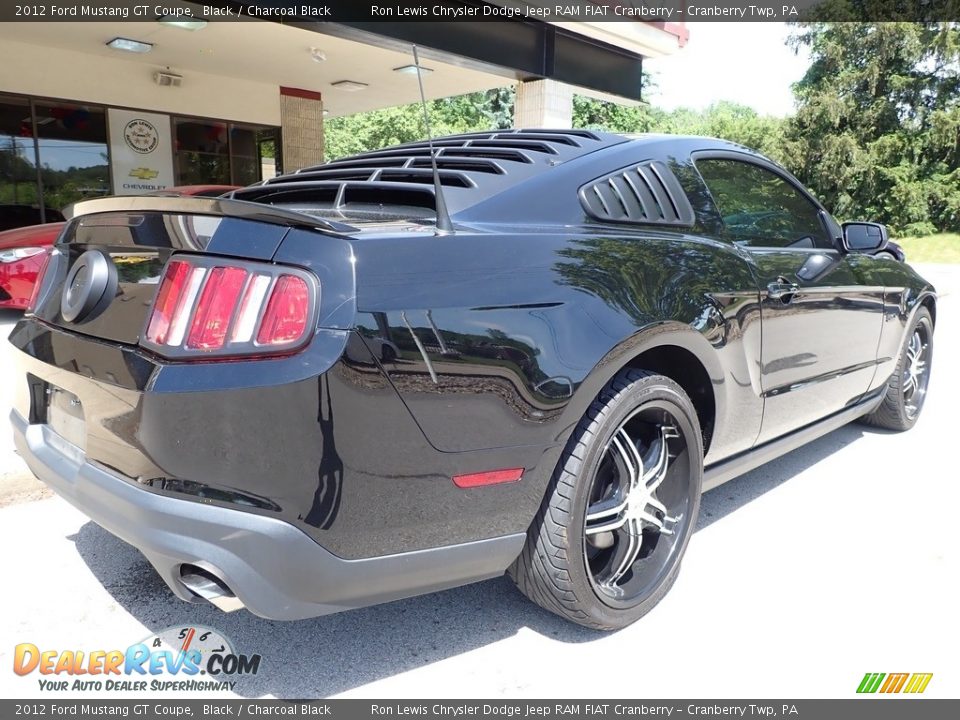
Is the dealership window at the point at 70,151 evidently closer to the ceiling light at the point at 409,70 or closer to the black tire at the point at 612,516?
the ceiling light at the point at 409,70

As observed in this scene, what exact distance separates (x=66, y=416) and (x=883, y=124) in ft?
124

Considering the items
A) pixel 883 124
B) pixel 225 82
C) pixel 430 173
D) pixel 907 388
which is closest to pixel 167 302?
pixel 430 173

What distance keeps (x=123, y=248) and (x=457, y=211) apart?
0.93 metres

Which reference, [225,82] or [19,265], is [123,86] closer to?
[225,82]

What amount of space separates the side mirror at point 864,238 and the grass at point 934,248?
22924 millimetres

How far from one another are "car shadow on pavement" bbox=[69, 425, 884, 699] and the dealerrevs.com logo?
0.18 feet

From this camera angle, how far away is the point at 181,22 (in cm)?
870

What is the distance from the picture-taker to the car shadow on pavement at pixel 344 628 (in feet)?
7.11

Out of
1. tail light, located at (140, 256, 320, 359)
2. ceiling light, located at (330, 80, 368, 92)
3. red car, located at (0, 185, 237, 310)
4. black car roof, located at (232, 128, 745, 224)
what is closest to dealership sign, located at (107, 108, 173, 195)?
ceiling light, located at (330, 80, 368, 92)

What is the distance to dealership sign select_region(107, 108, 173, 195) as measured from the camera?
12156 millimetres

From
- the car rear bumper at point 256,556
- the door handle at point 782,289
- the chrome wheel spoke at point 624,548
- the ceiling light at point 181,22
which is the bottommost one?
the chrome wheel spoke at point 624,548

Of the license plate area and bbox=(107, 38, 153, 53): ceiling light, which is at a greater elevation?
bbox=(107, 38, 153, 53): ceiling light

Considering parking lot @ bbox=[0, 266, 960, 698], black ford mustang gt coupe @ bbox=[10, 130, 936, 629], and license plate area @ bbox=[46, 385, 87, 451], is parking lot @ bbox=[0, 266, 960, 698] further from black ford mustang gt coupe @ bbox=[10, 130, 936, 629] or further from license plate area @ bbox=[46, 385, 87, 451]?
license plate area @ bbox=[46, 385, 87, 451]

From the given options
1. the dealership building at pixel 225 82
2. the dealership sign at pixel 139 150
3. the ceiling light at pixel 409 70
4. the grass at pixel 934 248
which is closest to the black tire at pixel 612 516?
the dealership building at pixel 225 82
